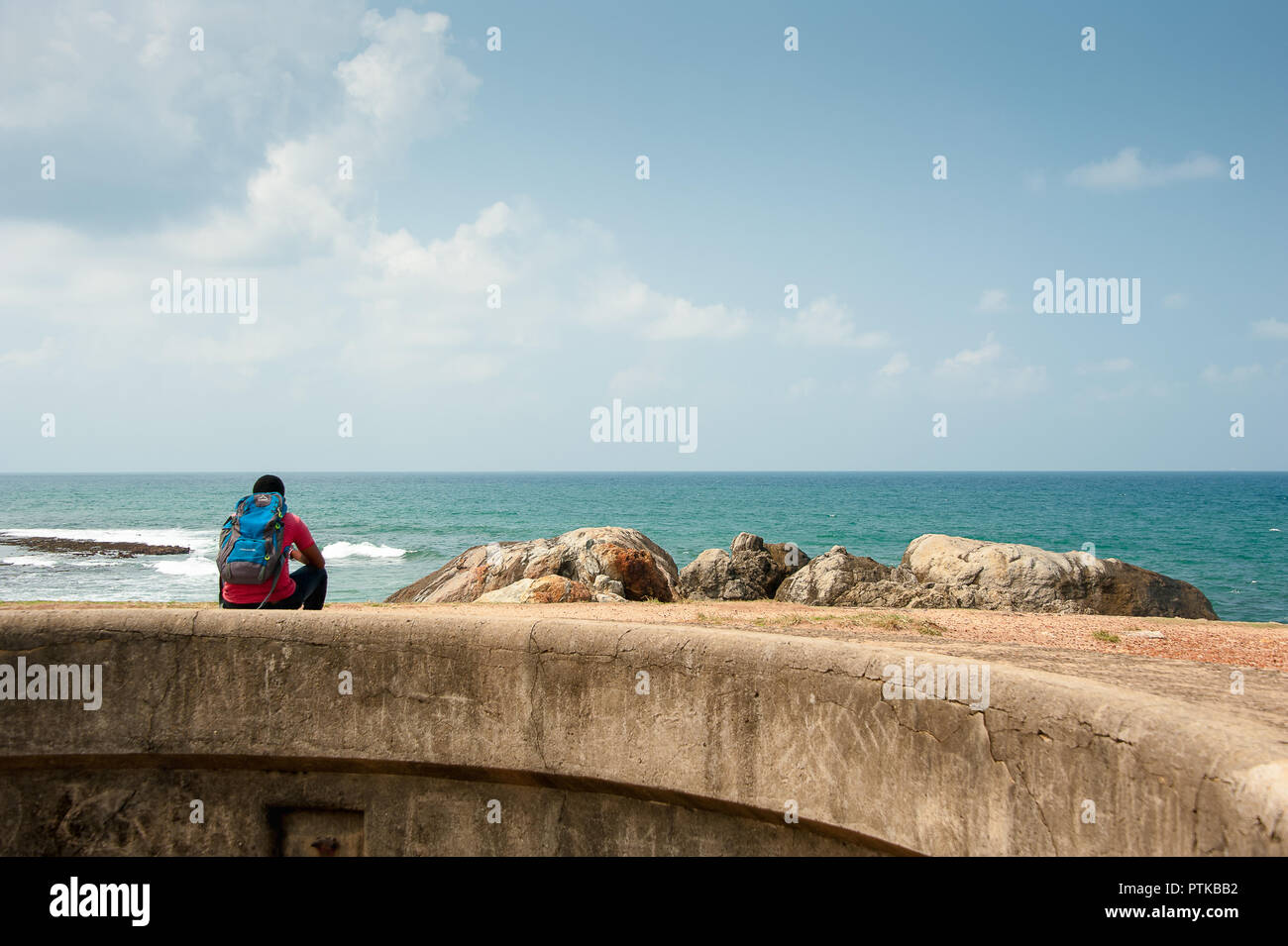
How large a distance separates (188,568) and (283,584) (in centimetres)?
2869

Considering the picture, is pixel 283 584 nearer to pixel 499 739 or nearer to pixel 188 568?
pixel 499 739

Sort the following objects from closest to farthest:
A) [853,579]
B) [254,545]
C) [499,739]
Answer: [499,739] → [254,545] → [853,579]

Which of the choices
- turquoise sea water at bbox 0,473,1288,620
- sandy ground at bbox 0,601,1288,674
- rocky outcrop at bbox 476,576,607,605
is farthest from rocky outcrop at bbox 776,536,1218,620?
turquoise sea water at bbox 0,473,1288,620

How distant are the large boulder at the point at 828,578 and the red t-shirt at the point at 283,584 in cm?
1082

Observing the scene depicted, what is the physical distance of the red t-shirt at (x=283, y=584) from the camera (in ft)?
16.2

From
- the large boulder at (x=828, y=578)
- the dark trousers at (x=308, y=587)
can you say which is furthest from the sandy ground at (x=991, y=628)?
the large boulder at (x=828, y=578)

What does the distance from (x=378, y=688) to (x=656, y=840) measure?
1491 mm

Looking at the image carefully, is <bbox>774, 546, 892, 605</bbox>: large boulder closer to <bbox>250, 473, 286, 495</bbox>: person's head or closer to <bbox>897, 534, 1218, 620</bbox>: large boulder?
<bbox>897, 534, 1218, 620</bbox>: large boulder

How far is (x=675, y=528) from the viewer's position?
178 feet

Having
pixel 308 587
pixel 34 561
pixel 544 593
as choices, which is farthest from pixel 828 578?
pixel 34 561

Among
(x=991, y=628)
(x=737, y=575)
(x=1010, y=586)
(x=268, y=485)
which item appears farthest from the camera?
(x=737, y=575)

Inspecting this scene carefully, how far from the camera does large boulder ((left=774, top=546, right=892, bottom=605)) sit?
15.0m
